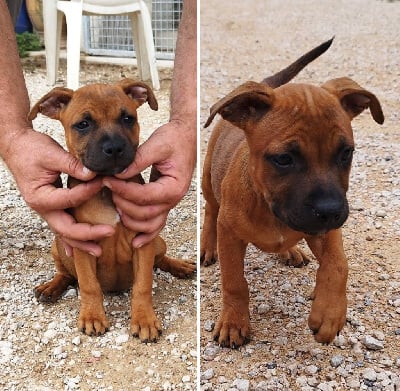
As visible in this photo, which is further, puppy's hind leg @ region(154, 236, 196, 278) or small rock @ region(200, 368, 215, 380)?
puppy's hind leg @ region(154, 236, 196, 278)

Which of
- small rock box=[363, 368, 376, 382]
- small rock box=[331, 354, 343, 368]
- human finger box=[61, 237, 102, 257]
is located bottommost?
small rock box=[331, 354, 343, 368]

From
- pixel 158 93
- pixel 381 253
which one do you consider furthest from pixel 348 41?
pixel 381 253

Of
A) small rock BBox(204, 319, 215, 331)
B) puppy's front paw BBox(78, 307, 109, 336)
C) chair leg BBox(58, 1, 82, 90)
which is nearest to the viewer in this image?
puppy's front paw BBox(78, 307, 109, 336)

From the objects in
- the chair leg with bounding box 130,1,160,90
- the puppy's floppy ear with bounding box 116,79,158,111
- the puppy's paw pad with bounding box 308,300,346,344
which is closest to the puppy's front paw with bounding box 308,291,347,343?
the puppy's paw pad with bounding box 308,300,346,344

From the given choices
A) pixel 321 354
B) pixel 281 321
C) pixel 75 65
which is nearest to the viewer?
pixel 321 354

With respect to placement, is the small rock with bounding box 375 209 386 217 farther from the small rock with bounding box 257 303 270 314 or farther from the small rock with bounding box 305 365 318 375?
the small rock with bounding box 305 365 318 375

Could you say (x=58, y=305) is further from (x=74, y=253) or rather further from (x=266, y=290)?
(x=266, y=290)
